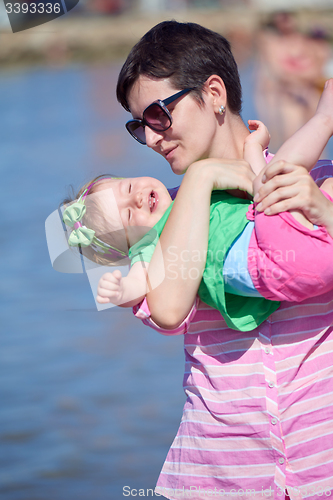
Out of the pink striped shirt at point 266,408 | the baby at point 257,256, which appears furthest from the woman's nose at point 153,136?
the pink striped shirt at point 266,408

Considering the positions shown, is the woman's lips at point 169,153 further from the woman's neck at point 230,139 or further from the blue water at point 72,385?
the blue water at point 72,385

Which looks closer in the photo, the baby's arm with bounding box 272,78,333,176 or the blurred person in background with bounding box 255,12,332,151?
the baby's arm with bounding box 272,78,333,176

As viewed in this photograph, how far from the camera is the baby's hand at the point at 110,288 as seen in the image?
1.36 m

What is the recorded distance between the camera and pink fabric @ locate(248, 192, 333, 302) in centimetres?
131

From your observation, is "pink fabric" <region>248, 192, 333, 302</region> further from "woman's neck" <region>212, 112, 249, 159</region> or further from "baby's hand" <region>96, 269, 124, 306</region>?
"woman's neck" <region>212, 112, 249, 159</region>

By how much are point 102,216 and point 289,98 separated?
545 centimetres

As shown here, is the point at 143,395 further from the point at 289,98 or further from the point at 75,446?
the point at 289,98

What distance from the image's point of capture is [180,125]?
1.65 metres

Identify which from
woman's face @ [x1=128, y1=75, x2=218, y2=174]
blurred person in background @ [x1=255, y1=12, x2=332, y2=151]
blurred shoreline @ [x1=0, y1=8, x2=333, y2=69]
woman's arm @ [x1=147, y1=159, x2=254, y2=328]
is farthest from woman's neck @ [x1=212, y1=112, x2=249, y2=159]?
blurred shoreline @ [x1=0, y1=8, x2=333, y2=69]

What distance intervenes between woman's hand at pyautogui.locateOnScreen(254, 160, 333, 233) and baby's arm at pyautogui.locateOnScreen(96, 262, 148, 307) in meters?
0.34

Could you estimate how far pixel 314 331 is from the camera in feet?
4.94

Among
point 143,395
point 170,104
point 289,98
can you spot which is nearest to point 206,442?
point 170,104

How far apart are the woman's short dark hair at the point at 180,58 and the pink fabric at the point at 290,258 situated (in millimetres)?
522

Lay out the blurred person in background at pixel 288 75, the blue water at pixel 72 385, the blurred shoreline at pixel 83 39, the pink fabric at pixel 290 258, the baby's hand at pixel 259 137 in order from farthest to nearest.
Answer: the blurred shoreline at pixel 83 39 → the blurred person in background at pixel 288 75 → the blue water at pixel 72 385 → the baby's hand at pixel 259 137 → the pink fabric at pixel 290 258
